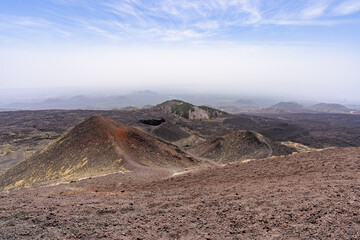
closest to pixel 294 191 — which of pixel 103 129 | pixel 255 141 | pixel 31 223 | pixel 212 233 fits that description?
pixel 212 233

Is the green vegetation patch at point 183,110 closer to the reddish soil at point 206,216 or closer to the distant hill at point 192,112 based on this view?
the distant hill at point 192,112

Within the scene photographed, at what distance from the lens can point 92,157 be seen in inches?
A: 875

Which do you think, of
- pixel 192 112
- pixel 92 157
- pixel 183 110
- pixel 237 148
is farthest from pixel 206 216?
pixel 192 112

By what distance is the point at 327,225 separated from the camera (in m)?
5.06

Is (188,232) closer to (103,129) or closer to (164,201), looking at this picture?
(164,201)

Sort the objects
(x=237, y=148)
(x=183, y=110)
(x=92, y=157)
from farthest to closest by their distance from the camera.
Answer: (x=183, y=110) < (x=237, y=148) < (x=92, y=157)

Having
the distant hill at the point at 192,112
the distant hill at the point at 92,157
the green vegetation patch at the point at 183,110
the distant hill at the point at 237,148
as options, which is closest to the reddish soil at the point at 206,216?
the distant hill at the point at 92,157

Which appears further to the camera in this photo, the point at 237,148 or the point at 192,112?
the point at 192,112

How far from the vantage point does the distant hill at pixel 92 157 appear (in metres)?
20.1

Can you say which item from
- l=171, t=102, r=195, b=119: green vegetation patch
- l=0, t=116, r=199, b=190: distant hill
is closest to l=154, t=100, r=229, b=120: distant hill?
l=171, t=102, r=195, b=119: green vegetation patch

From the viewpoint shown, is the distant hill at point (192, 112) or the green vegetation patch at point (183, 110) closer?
the green vegetation patch at point (183, 110)

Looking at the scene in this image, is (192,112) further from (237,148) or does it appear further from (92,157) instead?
(92,157)

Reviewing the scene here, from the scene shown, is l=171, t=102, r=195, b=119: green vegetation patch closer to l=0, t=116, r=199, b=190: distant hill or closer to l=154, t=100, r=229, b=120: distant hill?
l=154, t=100, r=229, b=120: distant hill

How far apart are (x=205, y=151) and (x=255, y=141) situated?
9.26m
